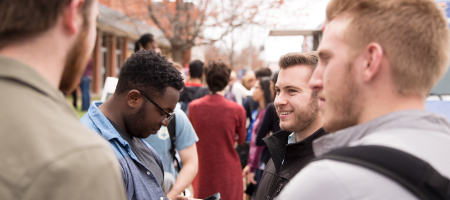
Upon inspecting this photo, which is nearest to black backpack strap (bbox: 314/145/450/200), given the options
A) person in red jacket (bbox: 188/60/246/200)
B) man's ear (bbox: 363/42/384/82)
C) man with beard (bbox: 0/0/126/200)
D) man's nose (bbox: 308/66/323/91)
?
man's ear (bbox: 363/42/384/82)

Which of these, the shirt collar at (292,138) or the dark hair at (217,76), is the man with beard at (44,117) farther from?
the dark hair at (217,76)

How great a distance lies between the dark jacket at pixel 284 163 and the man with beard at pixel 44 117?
4.82 ft

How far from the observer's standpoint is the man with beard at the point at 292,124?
90.0 inches

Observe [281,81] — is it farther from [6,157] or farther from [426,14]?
[6,157]

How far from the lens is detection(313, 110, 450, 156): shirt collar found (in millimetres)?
1092

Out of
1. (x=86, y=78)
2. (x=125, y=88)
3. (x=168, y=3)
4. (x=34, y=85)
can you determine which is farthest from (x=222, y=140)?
(x=168, y=3)

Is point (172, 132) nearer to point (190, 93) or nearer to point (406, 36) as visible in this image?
point (190, 93)

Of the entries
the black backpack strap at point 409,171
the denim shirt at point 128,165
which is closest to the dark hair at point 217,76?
the denim shirt at point 128,165

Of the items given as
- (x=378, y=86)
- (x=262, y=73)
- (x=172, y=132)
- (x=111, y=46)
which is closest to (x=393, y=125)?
(x=378, y=86)

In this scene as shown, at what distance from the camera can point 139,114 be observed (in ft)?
7.93

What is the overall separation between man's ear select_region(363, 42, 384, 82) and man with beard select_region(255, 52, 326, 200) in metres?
1.15

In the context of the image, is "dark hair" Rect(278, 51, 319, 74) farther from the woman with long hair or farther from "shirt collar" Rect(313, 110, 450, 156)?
the woman with long hair

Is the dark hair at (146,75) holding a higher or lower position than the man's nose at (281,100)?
higher

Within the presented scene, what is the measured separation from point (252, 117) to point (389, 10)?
537cm
